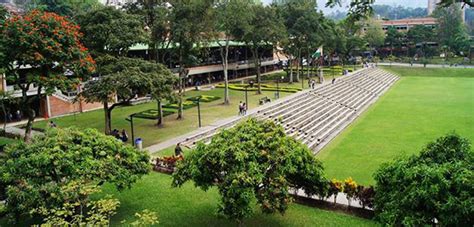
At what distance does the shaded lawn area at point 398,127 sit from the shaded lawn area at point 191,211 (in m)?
3.64

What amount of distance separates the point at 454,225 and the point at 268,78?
49.0 m

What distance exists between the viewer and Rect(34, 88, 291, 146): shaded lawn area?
27839mm

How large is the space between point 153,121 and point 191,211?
17248 mm

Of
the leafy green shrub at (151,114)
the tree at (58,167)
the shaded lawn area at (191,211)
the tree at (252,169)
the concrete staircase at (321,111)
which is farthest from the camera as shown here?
the leafy green shrub at (151,114)

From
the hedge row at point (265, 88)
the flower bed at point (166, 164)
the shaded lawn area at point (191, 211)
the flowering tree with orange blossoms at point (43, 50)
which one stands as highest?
the flowering tree with orange blossoms at point (43, 50)

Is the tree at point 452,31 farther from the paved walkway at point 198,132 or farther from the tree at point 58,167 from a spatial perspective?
the tree at point 58,167

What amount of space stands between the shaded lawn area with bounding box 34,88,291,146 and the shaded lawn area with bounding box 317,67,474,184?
969cm

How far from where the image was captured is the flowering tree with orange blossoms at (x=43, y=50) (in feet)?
65.7

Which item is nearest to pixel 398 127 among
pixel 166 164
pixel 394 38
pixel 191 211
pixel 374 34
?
pixel 166 164

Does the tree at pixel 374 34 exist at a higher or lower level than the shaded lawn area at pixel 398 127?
higher

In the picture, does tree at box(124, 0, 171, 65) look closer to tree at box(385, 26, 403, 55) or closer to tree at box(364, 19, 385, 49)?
tree at box(364, 19, 385, 49)

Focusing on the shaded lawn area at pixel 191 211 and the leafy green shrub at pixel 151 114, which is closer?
the shaded lawn area at pixel 191 211

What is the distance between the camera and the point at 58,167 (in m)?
12.8

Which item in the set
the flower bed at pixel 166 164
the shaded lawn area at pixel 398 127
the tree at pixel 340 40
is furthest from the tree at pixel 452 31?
the flower bed at pixel 166 164
